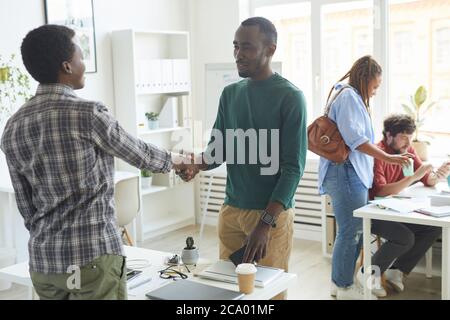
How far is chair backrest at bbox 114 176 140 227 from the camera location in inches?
161

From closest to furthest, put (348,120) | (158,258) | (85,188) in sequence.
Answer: (85,188) → (158,258) → (348,120)

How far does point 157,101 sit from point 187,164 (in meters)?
3.18

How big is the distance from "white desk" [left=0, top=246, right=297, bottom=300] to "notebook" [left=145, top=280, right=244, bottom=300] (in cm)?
5

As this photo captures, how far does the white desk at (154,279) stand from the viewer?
2006 millimetres

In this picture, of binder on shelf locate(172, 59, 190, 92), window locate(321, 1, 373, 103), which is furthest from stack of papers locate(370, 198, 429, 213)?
binder on shelf locate(172, 59, 190, 92)

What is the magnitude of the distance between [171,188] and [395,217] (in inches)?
117

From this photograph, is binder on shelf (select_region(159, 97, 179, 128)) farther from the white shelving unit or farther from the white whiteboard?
the white whiteboard

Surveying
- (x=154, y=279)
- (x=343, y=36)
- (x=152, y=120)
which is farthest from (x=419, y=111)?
(x=154, y=279)

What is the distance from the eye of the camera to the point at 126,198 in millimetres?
4121

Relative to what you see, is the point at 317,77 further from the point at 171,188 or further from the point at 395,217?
the point at 395,217

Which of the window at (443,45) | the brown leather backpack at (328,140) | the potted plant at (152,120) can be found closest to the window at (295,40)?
the window at (443,45)

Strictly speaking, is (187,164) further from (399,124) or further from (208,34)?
(208,34)

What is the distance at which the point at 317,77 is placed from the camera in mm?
5234

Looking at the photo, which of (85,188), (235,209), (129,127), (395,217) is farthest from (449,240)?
(129,127)
